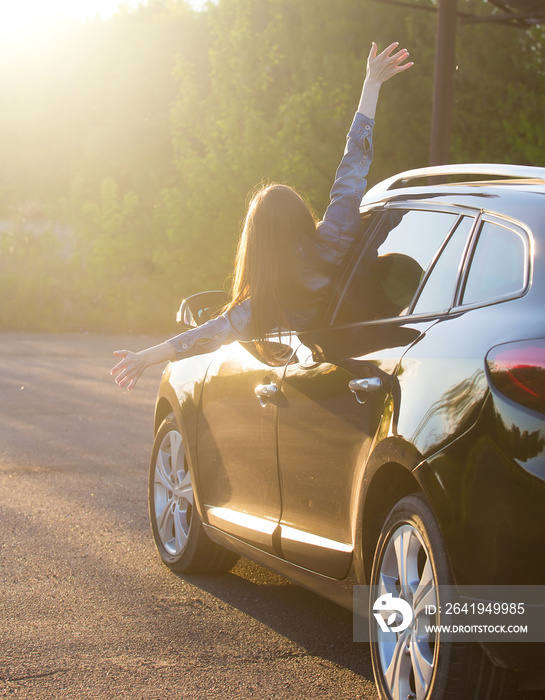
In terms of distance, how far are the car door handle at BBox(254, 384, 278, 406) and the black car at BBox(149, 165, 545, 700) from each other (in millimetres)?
12

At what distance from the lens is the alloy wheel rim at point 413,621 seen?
3.03 m

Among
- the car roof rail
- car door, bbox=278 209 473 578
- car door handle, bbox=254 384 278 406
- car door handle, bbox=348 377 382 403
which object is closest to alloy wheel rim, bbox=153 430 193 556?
car door handle, bbox=254 384 278 406

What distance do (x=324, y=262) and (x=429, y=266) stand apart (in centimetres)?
72

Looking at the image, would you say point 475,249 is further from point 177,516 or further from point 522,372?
point 177,516

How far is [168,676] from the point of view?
3812 millimetres

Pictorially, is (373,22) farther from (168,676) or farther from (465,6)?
(168,676)

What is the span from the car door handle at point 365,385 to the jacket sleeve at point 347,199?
2.80 feet

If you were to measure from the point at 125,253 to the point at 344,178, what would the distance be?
26.4 meters

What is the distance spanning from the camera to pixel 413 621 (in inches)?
123

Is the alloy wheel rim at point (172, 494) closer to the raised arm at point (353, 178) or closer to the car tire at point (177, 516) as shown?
the car tire at point (177, 516)

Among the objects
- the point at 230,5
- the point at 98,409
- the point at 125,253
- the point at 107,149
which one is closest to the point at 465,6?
the point at 230,5

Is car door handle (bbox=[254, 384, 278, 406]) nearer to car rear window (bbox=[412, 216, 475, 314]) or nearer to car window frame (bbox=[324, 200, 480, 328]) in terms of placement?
car window frame (bbox=[324, 200, 480, 328])

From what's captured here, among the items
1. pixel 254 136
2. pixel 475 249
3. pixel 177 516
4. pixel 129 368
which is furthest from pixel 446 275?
pixel 254 136

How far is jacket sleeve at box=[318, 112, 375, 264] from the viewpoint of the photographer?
13.9 feet
